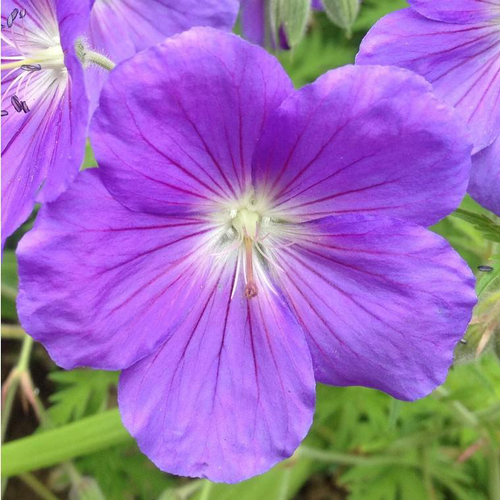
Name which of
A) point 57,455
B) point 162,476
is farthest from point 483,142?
point 162,476

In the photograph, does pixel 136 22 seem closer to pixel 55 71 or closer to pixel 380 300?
pixel 55 71

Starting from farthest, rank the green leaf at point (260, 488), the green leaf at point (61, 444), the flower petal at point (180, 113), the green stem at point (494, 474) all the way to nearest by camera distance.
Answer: the green leaf at point (260, 488) < the green stem at point (494, 474) < the green leaf at point (61, 444) < the flower petal at point (180, 113)

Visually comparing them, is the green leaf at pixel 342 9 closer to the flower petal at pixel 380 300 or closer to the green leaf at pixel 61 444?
the flower petal at pixel 380 300

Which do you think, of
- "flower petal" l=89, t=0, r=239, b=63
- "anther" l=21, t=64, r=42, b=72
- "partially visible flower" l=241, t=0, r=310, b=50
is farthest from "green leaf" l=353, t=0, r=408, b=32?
"anther" l=21, t=64, r=42, b=72

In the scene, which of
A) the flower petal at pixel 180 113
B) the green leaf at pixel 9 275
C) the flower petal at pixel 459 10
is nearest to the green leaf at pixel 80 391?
the green leaf at pixel 9 275

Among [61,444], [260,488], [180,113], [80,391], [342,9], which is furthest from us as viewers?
[80,391]

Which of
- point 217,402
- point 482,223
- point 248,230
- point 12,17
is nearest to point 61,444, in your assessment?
point 217,402
